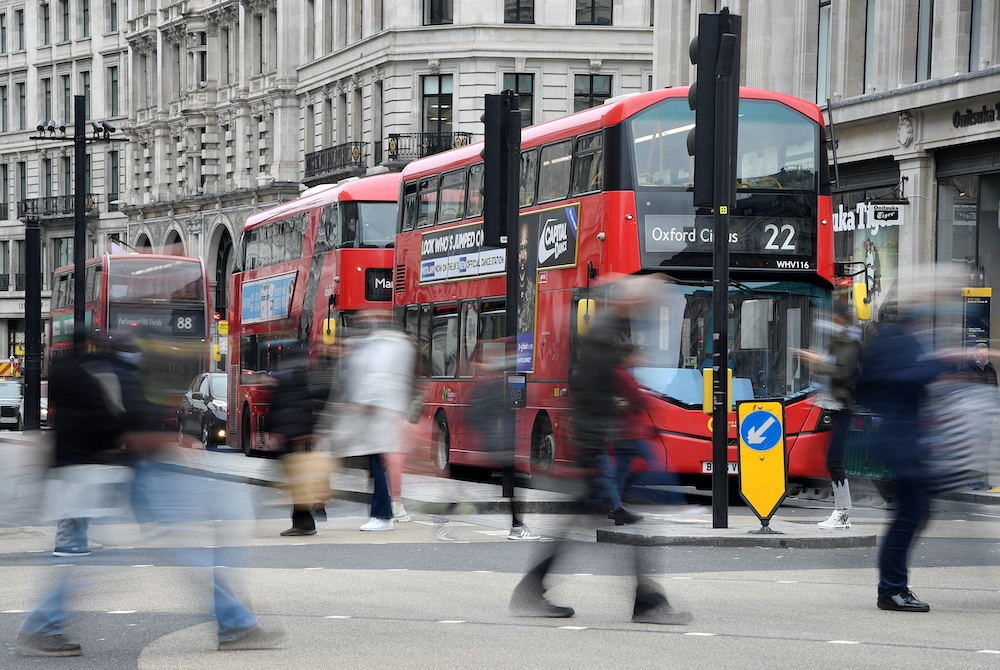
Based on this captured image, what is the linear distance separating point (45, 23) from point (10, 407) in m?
42.5

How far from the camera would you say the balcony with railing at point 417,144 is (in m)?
50.1

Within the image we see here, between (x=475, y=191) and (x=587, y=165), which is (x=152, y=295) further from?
(x=587, y=165)

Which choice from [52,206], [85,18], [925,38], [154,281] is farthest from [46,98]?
[925,38]

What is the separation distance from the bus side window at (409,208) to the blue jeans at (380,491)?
1002cm

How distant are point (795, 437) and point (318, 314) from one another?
1034 cm

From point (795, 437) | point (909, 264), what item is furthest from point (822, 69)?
point (795, 437)

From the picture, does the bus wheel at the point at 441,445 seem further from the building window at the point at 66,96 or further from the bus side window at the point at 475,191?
the building window at the point at 66,96

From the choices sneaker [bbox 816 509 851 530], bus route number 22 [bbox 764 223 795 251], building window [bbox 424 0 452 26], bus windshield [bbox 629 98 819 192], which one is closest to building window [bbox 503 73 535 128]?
building window [bbox 424 0 452 26]

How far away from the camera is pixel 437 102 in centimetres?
5141

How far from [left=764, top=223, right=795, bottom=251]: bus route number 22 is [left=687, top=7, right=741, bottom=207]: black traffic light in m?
4.54

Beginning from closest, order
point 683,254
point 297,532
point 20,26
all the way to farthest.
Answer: point 297,532
point 683,254
point 20,26

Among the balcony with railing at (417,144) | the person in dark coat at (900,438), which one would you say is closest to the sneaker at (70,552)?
the person in dark coat at (900,438)

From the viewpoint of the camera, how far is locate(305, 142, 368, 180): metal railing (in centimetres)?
5222

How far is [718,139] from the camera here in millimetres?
13195
